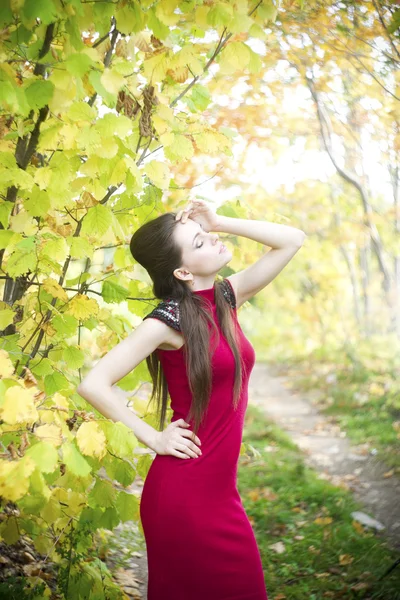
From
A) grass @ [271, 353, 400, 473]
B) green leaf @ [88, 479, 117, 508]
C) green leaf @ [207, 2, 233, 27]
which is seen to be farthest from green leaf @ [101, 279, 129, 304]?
grass @ [271, 353, 400, 473]

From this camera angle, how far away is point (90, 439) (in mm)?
1620

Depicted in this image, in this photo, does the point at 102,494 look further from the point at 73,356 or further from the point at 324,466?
the point at 324,466

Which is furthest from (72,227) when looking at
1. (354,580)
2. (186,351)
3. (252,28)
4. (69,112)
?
(354,580)

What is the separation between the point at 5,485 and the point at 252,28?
5.59ft

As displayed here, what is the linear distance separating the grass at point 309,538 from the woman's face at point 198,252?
37.3 inches

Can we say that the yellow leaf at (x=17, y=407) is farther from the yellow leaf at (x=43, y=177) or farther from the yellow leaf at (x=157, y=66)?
the yellow leaf at (x=157, y=66)

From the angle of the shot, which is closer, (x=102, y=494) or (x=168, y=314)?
(x=168, y=314)

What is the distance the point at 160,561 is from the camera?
2029mm

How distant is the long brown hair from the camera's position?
6.81 feet

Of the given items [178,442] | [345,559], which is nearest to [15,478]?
[178,442]

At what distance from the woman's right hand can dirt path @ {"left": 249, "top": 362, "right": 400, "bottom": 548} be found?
2530 millimetres

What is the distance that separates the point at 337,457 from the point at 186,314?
15.3 ft

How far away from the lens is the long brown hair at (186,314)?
2.07 metres

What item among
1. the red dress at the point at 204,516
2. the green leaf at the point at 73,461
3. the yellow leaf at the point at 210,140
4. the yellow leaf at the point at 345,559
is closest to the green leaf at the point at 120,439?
the green leaf at the point at 73,461
